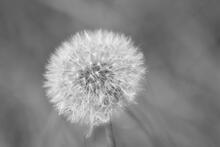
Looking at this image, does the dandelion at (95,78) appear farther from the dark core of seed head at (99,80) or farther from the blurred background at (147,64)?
the blurred background at (147,64)

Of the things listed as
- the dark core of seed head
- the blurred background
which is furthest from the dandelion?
the blurred background

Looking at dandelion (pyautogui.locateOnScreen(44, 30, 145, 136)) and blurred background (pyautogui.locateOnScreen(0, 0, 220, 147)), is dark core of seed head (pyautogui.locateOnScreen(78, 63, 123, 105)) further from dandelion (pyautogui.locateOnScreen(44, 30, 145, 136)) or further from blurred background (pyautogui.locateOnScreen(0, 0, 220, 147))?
blurred background (pyautogui.locateOnScreen(0, 0, 220, 147))

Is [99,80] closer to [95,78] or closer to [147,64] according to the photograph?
[95,78]

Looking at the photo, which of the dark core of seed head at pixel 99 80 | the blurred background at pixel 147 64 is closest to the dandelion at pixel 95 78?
the dark core of seed head at pixel 99 80

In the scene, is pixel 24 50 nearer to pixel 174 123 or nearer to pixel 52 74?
pixel 52 74

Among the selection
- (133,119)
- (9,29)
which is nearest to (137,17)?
(133,119)

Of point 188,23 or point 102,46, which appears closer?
point 102,46

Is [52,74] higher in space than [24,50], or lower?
lower
